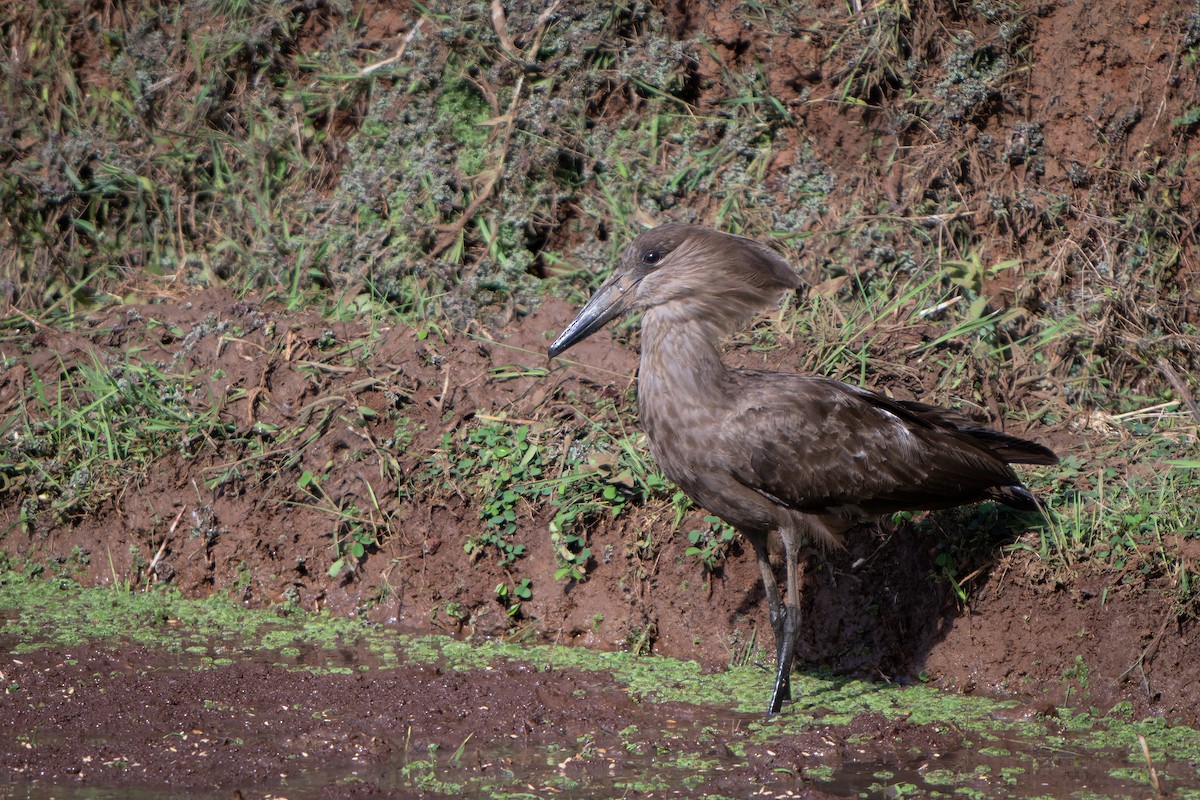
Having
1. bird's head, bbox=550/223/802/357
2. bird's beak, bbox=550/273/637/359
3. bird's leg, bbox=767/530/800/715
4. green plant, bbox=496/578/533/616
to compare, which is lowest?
green plant, bbox=496/578/533/616

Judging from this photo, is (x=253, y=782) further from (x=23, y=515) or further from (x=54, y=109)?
(x=54, y=109)

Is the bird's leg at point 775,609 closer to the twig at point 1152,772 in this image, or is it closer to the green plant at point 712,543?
the green plant at point 712,543

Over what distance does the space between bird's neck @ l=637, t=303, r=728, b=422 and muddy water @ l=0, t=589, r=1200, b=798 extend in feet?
3.98

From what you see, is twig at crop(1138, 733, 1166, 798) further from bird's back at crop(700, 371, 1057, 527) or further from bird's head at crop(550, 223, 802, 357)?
bird's head at crop(550, 223, 802, 357)

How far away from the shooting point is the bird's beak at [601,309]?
5621 mm

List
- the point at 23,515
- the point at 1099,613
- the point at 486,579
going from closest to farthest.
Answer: the point at 1099,613
the point at 486,579
the point at 23,515

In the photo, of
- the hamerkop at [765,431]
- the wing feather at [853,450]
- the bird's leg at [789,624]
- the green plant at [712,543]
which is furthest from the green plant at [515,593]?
the wing feather at [853,450]

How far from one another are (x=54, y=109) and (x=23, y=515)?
3.28 meters

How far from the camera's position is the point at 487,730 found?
4.92m

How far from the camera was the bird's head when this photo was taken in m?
5.46

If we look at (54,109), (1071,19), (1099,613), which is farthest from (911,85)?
(54,109)

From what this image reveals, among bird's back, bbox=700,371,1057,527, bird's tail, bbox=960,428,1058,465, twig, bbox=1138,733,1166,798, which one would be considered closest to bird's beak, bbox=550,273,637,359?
bird's back, bbox=700,371,1057,527

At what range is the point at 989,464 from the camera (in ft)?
18.1

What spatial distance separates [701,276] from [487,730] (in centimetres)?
207
